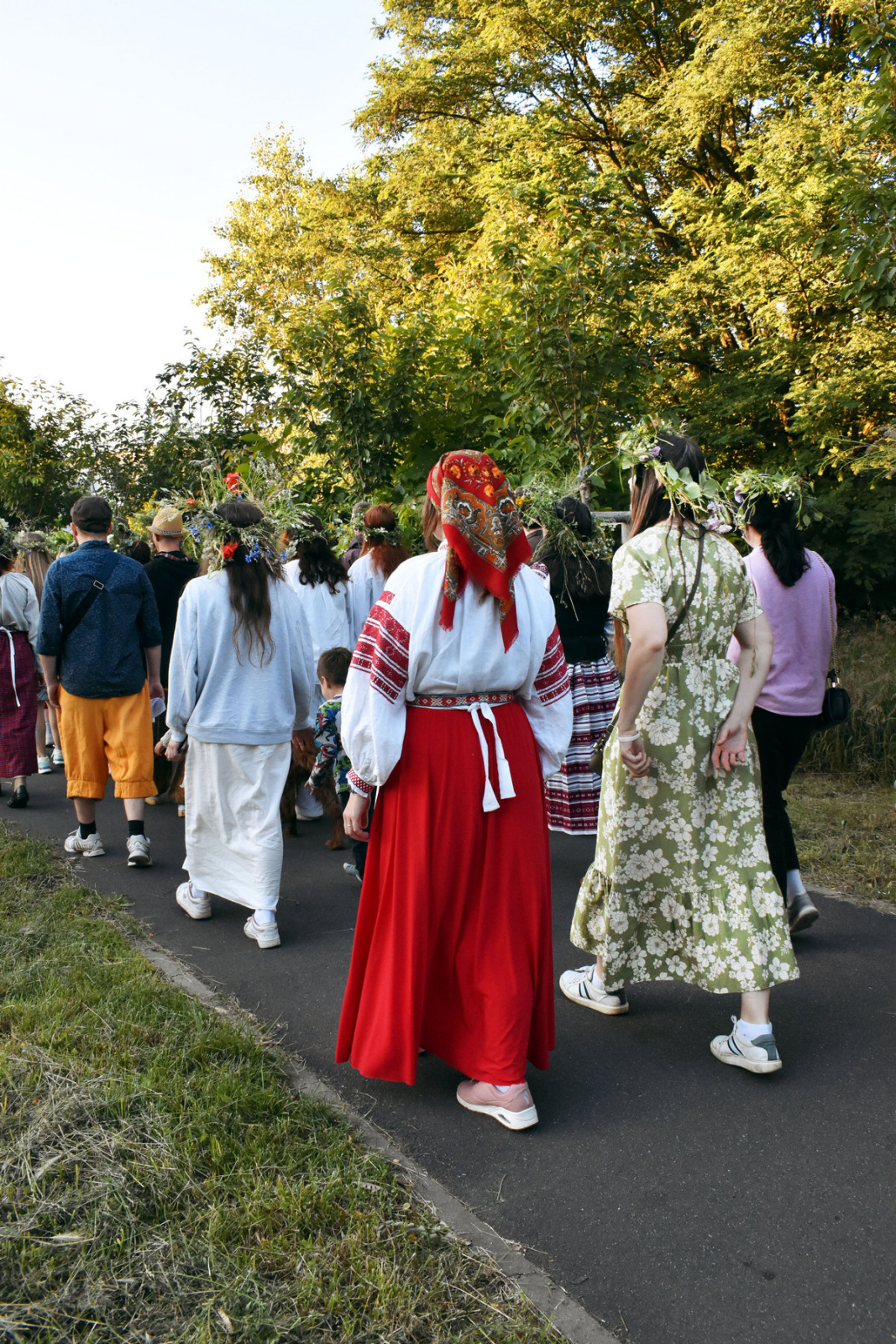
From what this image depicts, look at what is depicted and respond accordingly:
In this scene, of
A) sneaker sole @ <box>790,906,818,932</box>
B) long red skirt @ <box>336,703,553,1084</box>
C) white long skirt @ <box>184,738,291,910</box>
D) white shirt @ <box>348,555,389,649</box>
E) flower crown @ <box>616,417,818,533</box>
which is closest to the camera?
long red skirt @ <box>336,703,553,1084</box>

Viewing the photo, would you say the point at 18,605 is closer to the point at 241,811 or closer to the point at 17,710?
the point at 17,710

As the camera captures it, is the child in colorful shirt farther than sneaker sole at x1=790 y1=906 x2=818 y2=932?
Yes

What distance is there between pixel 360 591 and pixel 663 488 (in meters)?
4.05

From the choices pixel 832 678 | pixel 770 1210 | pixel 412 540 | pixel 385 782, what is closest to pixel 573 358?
pixel 412 540

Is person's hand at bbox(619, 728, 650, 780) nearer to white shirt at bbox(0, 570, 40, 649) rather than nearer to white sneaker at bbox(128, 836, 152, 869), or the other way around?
white sneaker at bbox(128, 836, 152, 869)

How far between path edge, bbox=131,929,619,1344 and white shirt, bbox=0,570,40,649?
4.56 meters

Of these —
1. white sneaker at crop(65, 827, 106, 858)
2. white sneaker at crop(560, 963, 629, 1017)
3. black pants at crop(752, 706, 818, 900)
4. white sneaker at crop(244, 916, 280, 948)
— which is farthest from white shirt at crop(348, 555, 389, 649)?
white sneaker at crop(560, 963, 629, 1017)

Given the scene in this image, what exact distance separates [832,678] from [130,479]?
13.0 meters

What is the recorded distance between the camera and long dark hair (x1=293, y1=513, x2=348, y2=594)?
269 inches

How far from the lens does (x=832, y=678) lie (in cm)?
464

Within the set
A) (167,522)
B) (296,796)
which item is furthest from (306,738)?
(167,522)

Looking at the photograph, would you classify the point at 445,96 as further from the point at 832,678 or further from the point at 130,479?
the point at 832,678

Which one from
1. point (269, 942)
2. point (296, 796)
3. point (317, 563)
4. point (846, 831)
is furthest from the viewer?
point (296, 796)

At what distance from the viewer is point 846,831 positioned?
21.0 ft
